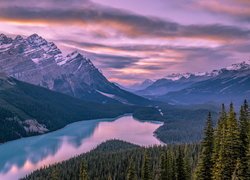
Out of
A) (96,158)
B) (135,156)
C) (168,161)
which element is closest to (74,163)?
(96,158)

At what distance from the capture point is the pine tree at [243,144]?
Answer: 34.7m

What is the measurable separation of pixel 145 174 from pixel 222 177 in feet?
79.9

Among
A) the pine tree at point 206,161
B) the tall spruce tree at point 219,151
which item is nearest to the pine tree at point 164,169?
the pine tree at point 206,161

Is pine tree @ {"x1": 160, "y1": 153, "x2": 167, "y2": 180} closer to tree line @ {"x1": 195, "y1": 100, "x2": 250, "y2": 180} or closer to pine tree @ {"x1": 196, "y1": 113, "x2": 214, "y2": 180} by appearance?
pine tree @ {"x1": 196, "y1": 113, "x2": 214, "y2": 180}

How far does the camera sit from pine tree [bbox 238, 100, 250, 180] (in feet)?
114

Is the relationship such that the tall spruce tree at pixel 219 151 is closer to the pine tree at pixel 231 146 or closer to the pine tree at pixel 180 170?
the pine tree at pixel 231 146

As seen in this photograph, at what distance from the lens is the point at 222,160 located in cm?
3738

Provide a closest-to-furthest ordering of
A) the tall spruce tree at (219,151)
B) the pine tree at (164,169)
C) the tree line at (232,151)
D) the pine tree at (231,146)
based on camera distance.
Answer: the tree line at (232,151), the pine tree at (231,146), the tall spruce tree at (219,151), the pine tree at (164,169)

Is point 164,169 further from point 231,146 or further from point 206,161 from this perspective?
point 231,146

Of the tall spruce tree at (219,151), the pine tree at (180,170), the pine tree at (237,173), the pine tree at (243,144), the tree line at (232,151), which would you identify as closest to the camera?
the pine tree at (237,173)

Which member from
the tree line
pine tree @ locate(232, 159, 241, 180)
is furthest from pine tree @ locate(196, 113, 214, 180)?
pine tree @ locate(232, 159, 241, 180)

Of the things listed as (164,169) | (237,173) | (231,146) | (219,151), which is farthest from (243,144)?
(164,169)

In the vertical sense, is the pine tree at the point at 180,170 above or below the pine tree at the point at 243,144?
below

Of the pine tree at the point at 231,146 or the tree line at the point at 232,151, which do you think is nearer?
the tree line at the point at 232,151
